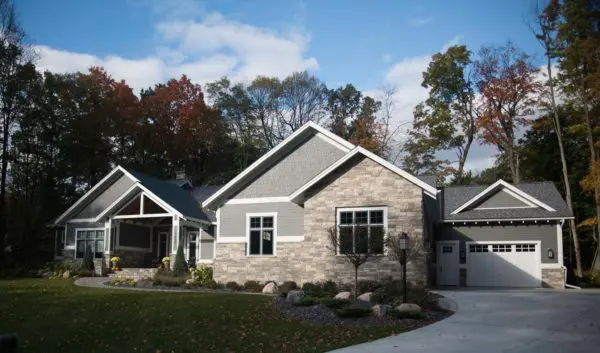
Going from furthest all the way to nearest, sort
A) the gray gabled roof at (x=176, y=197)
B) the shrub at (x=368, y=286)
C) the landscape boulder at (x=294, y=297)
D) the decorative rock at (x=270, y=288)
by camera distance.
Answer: the gray gabled roof at (x=176, y=197) → the decorative rock at (x=270, y=288) → the shrub at (x=368, y=286) → the landscape boulder at (x=294, y=297)

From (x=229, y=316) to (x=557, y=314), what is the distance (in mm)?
8102

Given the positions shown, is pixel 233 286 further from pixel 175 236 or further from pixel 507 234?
pixel 507 234

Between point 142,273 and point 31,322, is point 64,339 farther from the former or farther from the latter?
point 142,273

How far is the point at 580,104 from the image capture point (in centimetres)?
3328

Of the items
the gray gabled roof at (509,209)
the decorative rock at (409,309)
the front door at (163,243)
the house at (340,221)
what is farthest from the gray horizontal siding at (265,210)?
the front door at (163,243)

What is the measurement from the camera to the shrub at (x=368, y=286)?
62.0 feet

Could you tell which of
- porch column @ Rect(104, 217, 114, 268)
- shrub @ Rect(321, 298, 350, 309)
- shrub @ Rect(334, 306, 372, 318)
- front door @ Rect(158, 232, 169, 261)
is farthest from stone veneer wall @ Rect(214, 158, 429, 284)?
front door @ Rect(158, 232, 169, 261)

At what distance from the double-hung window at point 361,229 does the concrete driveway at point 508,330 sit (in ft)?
10.9

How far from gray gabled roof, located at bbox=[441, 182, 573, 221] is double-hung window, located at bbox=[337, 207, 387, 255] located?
6.81 metres

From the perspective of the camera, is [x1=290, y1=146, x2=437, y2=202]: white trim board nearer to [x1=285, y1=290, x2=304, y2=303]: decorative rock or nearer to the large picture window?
[x1=285, y1=290, x2=304, y2=303]: decorative rock

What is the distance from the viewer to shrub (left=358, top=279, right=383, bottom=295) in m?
18.9

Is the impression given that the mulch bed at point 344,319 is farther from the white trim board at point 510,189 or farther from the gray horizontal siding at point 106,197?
the gray horizontal siding at point 106,197

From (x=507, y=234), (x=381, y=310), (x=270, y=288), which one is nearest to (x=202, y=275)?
(x=270, y=288)

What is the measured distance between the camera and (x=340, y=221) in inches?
821
